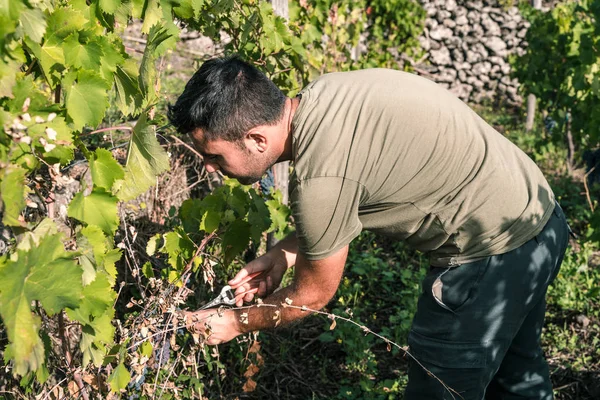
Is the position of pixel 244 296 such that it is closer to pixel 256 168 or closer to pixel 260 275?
pixel 260 275

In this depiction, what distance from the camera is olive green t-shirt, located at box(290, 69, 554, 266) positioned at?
2111 millimetres

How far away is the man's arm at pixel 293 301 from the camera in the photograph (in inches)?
88.1

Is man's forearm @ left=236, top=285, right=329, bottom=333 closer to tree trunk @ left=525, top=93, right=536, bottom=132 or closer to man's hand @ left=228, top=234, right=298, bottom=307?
man's hand @ left=228, top=234, right=298, bottom=307

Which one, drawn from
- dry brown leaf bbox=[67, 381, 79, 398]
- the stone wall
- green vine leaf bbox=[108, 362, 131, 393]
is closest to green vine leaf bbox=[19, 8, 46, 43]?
green vine leaf bbox=[108, 362, 131, 393]

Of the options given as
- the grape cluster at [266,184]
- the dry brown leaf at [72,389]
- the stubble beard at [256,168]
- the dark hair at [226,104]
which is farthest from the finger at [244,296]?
the grape cluster at [266,184]

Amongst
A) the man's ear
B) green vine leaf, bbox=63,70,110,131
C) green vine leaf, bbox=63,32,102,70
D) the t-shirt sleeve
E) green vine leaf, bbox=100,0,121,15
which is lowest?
the t-shirt sleeve

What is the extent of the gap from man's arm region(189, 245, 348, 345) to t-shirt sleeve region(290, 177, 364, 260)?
2.2 inches

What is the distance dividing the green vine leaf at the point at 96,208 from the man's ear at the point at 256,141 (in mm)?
491

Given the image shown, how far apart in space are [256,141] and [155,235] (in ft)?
3.52

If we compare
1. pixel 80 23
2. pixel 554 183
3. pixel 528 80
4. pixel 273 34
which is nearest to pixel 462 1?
pixel 528 80

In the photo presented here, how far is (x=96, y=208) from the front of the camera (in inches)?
74.3

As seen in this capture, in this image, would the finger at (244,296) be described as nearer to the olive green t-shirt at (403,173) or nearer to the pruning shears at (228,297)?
the pruning shears at (228,297)

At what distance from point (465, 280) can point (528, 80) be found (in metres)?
5.49

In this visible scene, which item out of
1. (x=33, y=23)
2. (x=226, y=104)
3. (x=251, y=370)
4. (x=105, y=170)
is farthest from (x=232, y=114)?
(x=251, y=370)
